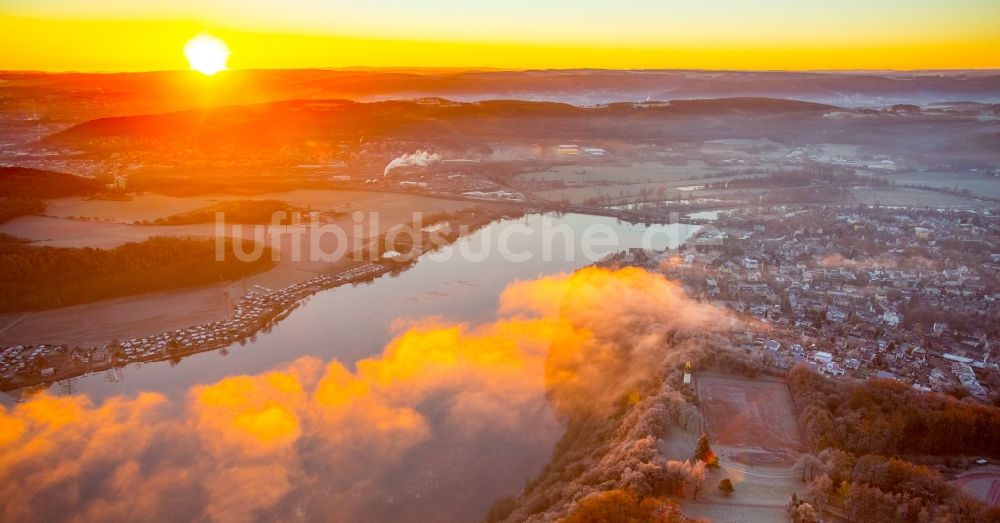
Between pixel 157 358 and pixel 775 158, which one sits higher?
pixel 775 158

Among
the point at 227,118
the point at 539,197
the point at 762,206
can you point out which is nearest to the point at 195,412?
the point at 539,197

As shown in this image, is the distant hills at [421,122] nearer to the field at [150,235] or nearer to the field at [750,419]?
the field at [150,235]

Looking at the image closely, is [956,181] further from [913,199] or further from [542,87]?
[542,87]

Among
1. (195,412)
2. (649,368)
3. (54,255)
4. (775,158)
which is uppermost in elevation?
(775,158)

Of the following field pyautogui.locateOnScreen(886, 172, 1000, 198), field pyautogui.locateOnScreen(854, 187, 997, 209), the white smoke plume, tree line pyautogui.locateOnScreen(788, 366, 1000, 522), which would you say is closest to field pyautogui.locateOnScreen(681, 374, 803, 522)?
tree line pyautogui.locateOnScreen(788, 366, 1000, 522)

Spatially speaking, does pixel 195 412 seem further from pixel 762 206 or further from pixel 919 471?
pixel 762 206

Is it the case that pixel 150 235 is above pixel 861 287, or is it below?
above

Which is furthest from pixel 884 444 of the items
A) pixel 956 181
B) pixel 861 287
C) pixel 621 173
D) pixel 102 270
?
pixel 956 181

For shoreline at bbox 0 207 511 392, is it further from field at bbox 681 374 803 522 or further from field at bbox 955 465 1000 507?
field at bbox 955 465 1000 507

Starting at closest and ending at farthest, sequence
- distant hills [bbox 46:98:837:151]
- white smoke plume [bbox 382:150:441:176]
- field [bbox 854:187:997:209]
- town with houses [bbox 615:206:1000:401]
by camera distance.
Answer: town with houses [bbox 615:206:1000:401]
field [bbox 854:187:997:209]
white smoke plume [bbox 382:150:441:176]
distant hills [bbox 46:98:837:151]
